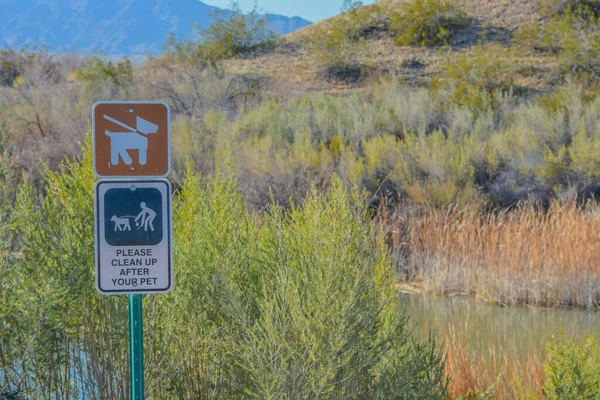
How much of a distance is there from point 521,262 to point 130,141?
357 inches

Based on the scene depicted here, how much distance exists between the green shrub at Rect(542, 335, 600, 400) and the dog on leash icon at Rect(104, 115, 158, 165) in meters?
3.06

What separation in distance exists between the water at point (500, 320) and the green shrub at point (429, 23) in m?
22.6

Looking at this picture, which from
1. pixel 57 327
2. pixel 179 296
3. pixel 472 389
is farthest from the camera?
pixel 472 389

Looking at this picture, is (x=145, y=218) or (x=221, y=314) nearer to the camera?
(x=145, y=218)

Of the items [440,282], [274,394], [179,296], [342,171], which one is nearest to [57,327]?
[179,296]

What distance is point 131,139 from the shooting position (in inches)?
133

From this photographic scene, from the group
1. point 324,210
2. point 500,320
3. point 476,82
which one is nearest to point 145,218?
point 324,210

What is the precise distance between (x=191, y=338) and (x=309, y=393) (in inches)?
36.8

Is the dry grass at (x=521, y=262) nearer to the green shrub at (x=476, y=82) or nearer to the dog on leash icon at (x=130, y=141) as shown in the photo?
the dog on leash icon at (x=130, y=141)

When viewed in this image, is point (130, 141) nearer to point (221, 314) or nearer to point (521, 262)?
point (221, 314)

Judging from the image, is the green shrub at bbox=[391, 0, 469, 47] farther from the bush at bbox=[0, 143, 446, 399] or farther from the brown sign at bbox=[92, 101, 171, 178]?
the brown sign at bbox=[92, 101, 171, 178]

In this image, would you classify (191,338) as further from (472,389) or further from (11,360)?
(472,389)

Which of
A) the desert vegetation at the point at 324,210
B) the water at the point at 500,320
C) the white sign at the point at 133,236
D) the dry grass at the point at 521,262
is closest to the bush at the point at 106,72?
the desert vegetation at the point at 324,210

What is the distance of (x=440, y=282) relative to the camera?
12062mm
